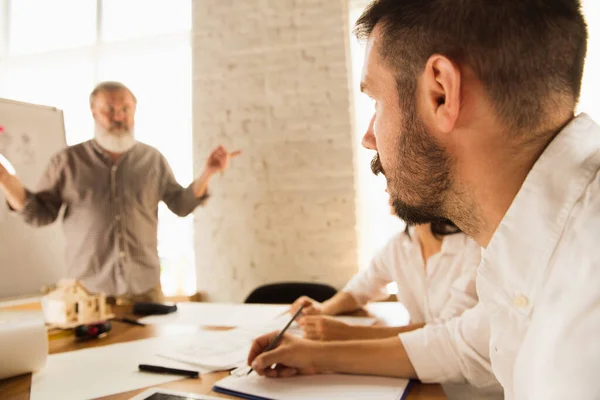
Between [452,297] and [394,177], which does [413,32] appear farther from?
[452,297]

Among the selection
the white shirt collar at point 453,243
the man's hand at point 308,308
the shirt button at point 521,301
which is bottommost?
the man's hand at point 308,308

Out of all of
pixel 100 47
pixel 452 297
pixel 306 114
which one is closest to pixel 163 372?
pixel 452 297

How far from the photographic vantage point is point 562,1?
0.52 meters

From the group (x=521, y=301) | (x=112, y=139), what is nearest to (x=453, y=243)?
(x=521, y=301)

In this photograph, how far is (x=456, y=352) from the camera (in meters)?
0.82

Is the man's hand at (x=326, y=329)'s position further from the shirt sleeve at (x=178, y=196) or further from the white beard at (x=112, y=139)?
the white beard at (x=112, y=139)

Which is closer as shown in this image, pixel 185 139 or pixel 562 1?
pixel 562 1

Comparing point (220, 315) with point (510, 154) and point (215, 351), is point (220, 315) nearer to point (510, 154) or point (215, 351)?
point (215, 351)

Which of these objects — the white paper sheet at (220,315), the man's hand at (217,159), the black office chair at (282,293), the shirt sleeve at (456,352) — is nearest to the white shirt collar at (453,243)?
the shirt sleeve at (456,352)

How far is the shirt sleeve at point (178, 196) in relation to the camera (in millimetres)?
2303

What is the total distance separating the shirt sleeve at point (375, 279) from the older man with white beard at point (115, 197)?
36.7 inches

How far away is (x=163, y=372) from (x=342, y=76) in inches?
83.9

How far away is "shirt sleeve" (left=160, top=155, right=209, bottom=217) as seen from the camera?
2.30 m

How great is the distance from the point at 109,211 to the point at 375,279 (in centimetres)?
136
